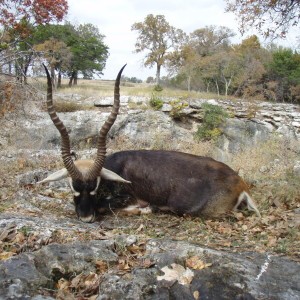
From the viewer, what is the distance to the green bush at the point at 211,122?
27297 mm

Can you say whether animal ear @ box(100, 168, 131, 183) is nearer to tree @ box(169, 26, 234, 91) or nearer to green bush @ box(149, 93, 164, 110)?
green bush @ box(149, 93, 164, 110)

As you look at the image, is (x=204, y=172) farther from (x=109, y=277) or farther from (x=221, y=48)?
(x=221, y=48)

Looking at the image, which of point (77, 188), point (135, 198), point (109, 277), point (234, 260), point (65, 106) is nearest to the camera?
point (109, 277)

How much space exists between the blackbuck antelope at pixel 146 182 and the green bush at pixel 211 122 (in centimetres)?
1959

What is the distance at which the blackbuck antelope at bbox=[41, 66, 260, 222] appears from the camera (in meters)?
6.67

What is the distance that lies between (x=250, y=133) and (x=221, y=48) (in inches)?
1347

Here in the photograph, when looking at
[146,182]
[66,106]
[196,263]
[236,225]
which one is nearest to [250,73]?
[66,106]

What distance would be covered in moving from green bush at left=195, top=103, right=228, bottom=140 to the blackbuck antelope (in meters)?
19.6

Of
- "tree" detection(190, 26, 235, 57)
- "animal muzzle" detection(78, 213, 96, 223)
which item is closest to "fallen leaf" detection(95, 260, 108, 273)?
"animal muzzle" detection(78, 213, 96, 223)

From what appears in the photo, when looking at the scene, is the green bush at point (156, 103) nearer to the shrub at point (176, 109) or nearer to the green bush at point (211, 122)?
the shrub at point (176, 109)

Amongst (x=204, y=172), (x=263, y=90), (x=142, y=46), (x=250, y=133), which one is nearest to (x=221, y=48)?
(x=142, y=46)

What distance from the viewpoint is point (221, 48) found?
197ft

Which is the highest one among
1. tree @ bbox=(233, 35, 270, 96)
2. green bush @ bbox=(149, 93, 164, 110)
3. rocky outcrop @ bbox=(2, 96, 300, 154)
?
tree @ bbox=(233, 35, 270, 96)

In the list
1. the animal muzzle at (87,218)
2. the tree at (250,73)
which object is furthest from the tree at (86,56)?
the animal muzzle at (87,218)
